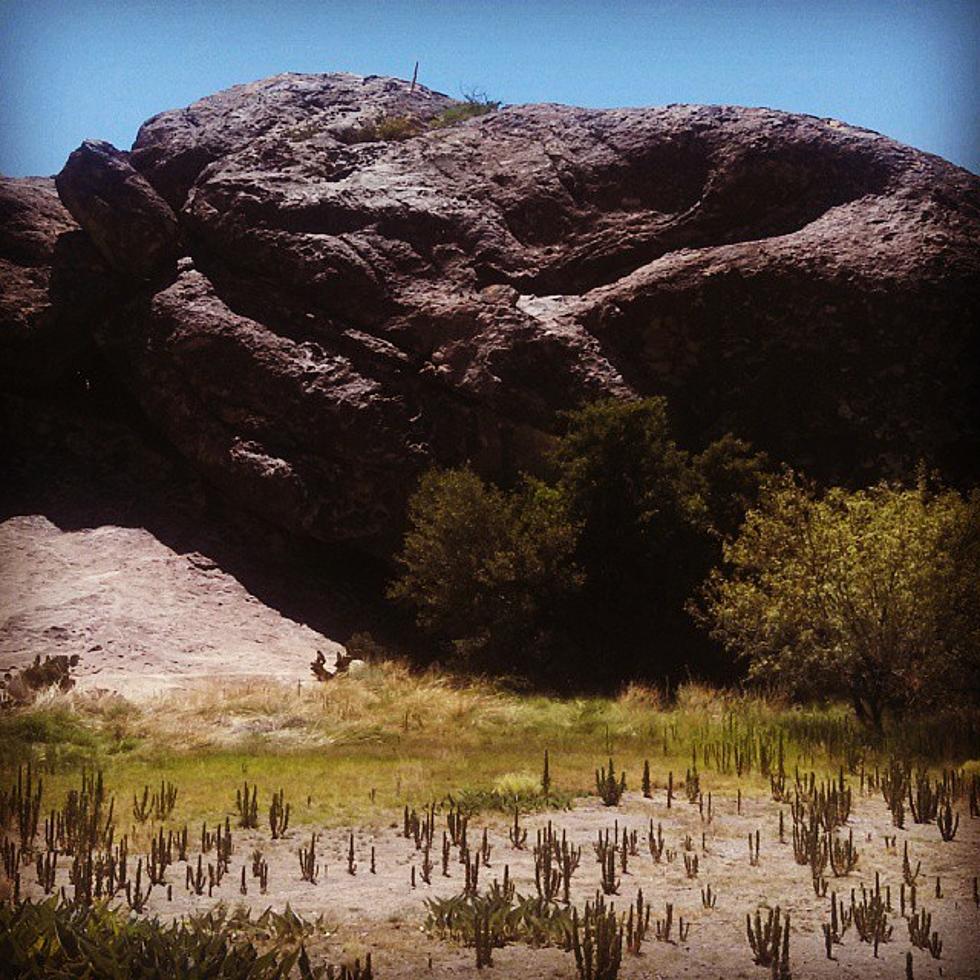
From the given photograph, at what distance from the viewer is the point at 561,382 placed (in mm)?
32969

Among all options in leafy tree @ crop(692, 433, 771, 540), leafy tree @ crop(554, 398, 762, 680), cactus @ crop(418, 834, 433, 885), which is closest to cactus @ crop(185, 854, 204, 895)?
cactus @ crop(418, 834, 433, 885)

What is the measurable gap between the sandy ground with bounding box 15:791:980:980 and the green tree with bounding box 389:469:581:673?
534 inches

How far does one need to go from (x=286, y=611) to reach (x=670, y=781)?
2127 cm

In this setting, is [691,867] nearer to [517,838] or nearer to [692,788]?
[517,838]

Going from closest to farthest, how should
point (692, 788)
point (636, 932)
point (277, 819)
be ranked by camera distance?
point (636, 932) → point (277, 819) → point (692, 788)

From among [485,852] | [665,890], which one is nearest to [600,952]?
[665,890]

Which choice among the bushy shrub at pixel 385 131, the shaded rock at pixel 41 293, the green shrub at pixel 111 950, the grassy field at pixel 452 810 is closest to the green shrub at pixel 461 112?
the bushy shrub at pixel 385 131

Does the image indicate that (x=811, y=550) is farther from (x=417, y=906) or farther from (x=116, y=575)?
(x=116, y=575)

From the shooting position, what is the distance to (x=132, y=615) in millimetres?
28922

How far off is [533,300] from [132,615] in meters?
17.2

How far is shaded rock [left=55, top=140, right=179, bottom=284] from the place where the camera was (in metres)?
36.9

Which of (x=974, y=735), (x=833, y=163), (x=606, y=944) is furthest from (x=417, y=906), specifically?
(x=833, y=163)

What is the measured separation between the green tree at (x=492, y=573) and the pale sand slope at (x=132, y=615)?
176 inches

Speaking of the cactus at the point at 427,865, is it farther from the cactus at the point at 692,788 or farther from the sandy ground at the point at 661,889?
the cactus at the point at 692,788
